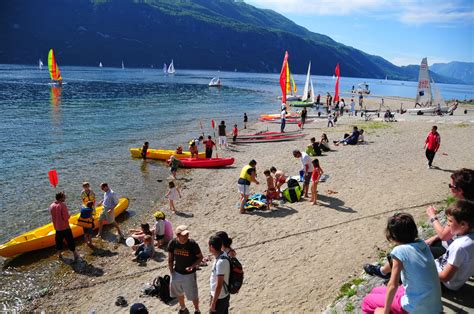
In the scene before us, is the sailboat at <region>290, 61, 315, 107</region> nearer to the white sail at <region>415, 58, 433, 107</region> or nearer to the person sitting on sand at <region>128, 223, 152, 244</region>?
the white sail at <region>415, 58, 433, 107</region>

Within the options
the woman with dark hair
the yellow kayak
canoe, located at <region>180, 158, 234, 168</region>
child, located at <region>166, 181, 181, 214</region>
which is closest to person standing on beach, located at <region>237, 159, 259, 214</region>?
child, located at <region>166, 181, 181, 214</region>

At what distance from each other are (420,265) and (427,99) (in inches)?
1676

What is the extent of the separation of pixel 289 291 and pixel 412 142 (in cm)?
1885

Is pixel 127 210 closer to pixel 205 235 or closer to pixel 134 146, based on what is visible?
pixel 205 235

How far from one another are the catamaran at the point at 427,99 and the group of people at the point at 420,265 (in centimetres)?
3890

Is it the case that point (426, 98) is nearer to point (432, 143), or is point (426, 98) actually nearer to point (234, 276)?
point (432, 143)

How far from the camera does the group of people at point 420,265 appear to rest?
13.5ft

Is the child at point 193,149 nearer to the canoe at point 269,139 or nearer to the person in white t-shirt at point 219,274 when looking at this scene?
the canoe at point 269,139

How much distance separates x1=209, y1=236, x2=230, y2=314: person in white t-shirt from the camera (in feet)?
17.9

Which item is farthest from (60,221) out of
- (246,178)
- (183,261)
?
(246,178)

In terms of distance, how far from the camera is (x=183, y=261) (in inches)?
257

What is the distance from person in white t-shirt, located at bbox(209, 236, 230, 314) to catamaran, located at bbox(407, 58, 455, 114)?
39804 millimetres

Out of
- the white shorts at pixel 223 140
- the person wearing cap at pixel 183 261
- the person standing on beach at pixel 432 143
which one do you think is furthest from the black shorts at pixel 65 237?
the white shorts at pixel 223 140

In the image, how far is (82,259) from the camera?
36.3 feet
